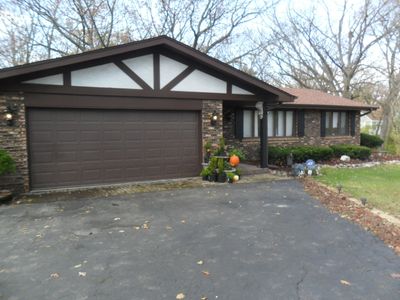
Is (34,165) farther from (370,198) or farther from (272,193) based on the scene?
(370,198)

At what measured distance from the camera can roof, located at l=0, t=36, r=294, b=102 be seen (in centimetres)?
735

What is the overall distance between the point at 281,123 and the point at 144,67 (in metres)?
7.79

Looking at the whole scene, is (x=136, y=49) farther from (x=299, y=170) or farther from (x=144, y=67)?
(x=299, y=170)

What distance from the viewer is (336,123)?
1628 centimetres

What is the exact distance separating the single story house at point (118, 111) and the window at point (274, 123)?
2641 millimetres

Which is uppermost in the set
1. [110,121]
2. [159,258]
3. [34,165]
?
[110,121]

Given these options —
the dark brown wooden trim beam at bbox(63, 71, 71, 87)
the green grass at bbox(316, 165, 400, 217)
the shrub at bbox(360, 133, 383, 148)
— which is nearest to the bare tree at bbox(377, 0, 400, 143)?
the shrub at bbox(360, 133, 383, 148)

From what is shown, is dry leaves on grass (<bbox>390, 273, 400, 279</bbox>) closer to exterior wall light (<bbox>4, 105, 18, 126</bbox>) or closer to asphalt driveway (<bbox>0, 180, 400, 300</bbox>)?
asphalt driveway (<bbox>0, 180, 400, 300</bbox>)

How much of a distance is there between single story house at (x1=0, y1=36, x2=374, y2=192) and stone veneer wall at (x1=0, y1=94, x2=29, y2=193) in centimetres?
2

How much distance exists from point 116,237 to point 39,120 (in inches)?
181

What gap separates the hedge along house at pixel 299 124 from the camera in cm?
1338

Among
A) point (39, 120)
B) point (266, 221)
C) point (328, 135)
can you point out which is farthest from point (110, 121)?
point (328, 135)

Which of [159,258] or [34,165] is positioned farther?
[34,165]

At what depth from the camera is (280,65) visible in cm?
2773
